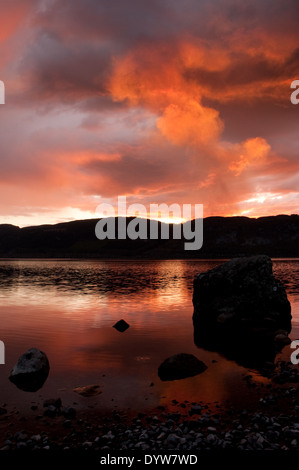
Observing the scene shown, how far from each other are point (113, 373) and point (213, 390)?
5.25 meters

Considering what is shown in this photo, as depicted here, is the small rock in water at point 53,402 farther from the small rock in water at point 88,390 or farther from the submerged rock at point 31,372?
the submerged rock at point 31,372

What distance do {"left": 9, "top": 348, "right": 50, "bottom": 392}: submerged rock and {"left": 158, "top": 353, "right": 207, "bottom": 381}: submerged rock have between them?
5.72m

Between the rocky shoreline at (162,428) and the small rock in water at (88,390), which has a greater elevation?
the rocky shoreline at (162,428)

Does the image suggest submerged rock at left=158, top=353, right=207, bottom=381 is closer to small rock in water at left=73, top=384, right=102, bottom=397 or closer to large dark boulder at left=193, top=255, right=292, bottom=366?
small rock in water at left=73, top=384, right=102, bottom=397

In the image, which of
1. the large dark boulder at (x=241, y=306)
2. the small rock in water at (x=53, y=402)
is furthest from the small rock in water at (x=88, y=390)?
the large dark boulder at (x=241, y=306)

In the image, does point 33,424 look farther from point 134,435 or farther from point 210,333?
point 210,333

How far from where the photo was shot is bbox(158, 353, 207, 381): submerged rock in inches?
671

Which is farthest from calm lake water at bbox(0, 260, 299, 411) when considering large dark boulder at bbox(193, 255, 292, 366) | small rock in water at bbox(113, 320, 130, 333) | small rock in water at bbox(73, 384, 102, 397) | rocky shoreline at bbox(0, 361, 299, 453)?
large dark boulder at bbox(193, 255, 292, 366)

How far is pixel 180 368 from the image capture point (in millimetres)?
17266

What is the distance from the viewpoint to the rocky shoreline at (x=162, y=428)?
1037 cm

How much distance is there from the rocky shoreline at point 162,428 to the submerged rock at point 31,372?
237 cm

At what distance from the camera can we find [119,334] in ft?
89.2

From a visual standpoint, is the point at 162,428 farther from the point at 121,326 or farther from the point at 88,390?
the point at 121,326

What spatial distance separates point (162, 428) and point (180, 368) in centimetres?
612
